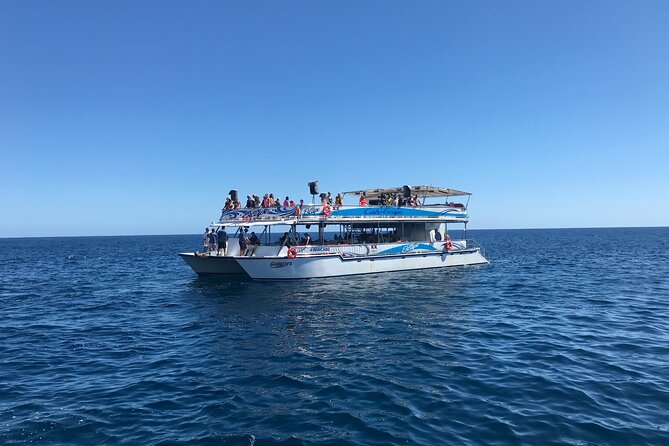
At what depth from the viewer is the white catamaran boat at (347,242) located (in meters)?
23.7

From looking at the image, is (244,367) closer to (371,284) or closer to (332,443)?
(332,443)

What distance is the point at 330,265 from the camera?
24.7 meters

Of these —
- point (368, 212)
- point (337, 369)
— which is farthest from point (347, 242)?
point (337, 369)

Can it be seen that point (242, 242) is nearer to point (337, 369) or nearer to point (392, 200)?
point (392, 200)

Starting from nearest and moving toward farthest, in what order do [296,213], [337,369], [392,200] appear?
[337,369], [296,213], [392,200]

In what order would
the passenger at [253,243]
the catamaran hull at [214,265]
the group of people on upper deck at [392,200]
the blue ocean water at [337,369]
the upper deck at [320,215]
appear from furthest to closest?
the group of people on upper deck at [392,200] < the passenger at [253,243] < the upper deck at [320,215] < the catamaran hull at [214,265] < the blue ocean water at [337,369]

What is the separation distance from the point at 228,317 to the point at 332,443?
392 inches

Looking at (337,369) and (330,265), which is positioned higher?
(330,265)

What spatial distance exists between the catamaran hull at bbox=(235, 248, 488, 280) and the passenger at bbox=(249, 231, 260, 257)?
170cm

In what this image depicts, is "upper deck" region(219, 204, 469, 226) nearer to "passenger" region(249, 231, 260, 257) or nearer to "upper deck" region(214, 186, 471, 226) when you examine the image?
"upper deck" region(214, 186, 471, 226)

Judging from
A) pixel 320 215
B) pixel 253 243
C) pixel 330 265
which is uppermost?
pixel 320 215

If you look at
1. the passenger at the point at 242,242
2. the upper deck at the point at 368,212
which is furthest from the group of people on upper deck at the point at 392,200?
the passenger at the point at 242,242

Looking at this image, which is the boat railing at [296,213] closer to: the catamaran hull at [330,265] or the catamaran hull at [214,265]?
the catamaran hull at [330,265]

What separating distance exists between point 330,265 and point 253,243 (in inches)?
201
